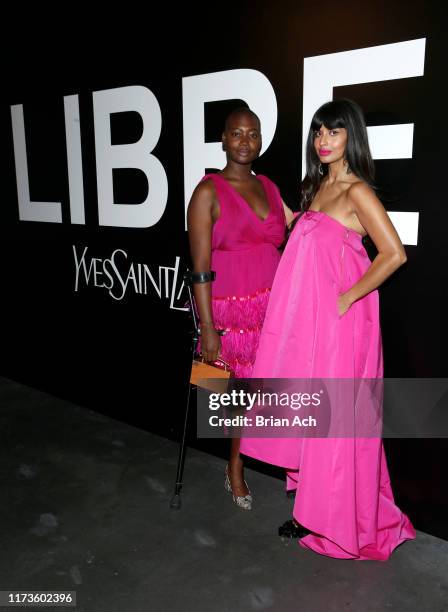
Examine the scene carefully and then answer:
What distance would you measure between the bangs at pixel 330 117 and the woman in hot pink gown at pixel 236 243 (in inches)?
14.1

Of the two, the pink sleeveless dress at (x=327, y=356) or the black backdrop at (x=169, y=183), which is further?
the black backdrop at (x=169, y=183)

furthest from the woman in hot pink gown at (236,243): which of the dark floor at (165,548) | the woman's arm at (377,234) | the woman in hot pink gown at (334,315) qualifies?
the dark floor at (165,548)

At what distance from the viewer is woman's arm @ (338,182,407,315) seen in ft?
5.98

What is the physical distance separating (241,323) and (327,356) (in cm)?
49

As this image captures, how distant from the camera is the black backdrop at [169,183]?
2084 millimetres

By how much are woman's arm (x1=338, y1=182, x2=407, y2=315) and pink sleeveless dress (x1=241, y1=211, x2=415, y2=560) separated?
94mm

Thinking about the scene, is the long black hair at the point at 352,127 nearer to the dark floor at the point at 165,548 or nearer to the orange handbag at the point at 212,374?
the orange handbag at the point at 212,374

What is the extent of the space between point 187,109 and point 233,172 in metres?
0.66

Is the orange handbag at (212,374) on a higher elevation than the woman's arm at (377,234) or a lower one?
lower

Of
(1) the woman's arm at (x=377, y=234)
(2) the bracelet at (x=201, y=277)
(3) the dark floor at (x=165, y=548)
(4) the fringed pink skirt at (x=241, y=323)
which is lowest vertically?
(3) the dark floor at (x=165, y=548)

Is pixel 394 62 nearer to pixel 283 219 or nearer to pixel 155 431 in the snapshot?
pixel 283 219

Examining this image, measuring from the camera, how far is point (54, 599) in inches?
77.8

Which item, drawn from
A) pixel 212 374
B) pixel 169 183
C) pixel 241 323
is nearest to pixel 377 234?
pixel 241 323

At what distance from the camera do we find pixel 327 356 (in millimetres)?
1951
